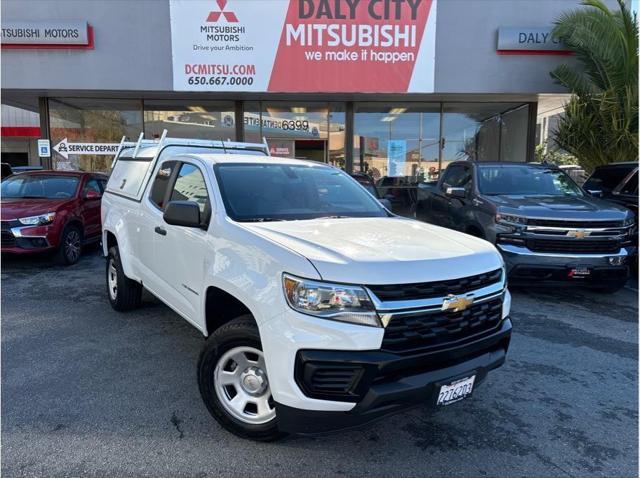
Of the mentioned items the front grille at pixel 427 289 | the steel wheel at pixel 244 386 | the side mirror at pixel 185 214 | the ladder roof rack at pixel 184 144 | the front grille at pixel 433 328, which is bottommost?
the steel wheel at pixel 244 386

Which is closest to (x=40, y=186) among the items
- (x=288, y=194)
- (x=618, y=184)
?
(x=288, y=194)

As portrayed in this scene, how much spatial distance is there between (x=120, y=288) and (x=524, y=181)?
20.0ft

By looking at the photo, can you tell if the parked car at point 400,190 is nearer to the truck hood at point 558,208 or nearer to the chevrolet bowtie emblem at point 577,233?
A: the truck hood at point 558,208

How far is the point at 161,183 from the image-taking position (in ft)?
14.4

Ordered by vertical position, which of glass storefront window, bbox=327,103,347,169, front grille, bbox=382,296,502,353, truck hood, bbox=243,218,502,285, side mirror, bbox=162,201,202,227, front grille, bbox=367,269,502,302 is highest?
glass storefront window, bbox=327,103,347,169

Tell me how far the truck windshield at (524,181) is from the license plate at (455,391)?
480 cm

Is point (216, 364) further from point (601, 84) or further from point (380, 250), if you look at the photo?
point (601, 84)

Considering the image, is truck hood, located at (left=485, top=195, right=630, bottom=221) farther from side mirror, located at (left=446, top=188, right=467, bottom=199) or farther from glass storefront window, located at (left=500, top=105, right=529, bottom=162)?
glass storefront window, located at (left=500, top=105, right=529, bottom=162)

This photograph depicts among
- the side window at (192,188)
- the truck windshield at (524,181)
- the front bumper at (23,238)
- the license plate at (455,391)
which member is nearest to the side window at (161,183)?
the side window at (192,188)

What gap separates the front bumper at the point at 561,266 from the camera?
227 inches

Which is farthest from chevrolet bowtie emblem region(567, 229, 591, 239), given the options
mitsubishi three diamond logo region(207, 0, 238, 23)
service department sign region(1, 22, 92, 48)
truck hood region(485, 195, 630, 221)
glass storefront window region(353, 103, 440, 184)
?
service department sign region(1, 22, 92, 48)

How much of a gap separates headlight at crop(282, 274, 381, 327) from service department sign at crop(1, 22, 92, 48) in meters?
11.4

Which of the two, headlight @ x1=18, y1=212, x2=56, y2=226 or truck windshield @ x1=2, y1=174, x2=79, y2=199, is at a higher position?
truck windshield @ x1=2, y1=174, x2=79, y2=199

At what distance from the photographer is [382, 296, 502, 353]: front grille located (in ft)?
8.00
